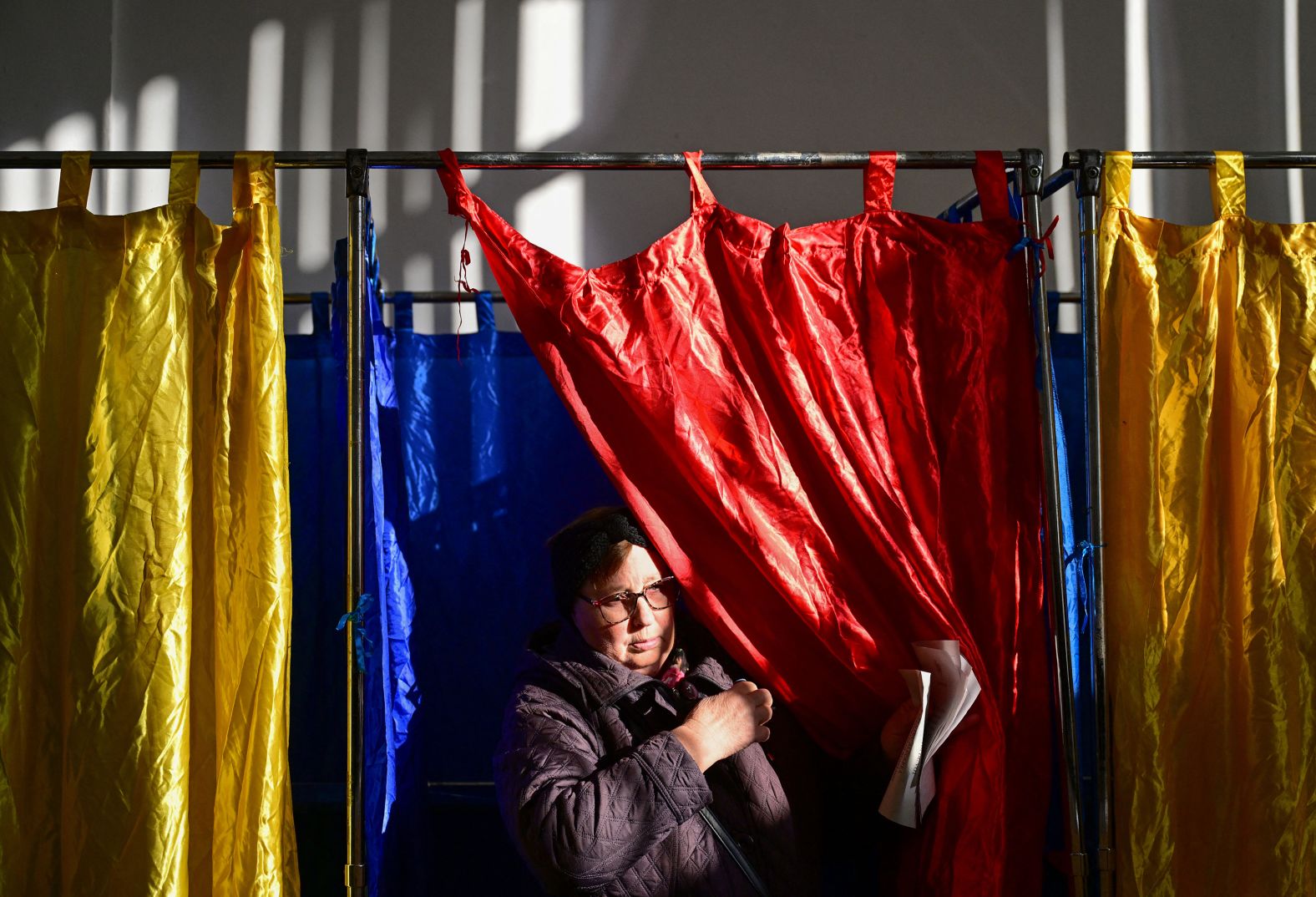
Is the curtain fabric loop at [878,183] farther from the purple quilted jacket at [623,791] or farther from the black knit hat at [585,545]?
the purple quilted jacket at [623,791]

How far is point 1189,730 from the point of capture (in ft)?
5.42

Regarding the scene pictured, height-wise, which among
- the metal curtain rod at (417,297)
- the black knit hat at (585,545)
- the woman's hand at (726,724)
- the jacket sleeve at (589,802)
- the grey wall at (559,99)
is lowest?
the jacket sleeve at (589,802)

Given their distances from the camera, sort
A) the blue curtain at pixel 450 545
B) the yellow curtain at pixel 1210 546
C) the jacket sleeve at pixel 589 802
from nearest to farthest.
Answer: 1. the jacket sleeve at pixel 589 802
2. the yellow curtain at pixel 1210 546
3. the blue curtain at pixel 450 545

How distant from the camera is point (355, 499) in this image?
163 cm

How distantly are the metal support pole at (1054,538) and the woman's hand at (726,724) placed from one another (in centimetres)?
45

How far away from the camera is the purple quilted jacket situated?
4.99 feet

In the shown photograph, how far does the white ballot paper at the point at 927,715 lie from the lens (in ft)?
5.22

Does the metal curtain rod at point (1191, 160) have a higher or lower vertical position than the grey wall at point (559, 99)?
lower

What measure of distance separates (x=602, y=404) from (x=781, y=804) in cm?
68

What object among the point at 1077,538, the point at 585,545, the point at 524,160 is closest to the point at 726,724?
the point at 585,545

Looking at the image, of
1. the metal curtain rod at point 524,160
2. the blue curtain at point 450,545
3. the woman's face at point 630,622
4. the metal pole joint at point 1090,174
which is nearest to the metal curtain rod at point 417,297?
the blue curtain at point 450,545

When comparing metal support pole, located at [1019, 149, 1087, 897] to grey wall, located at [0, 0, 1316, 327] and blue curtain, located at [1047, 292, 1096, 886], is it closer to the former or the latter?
blue curtain, located at [1047, 292, 1096, 886]

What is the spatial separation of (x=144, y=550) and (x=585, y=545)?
65cm

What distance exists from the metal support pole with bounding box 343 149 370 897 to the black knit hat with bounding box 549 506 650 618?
325 mm
